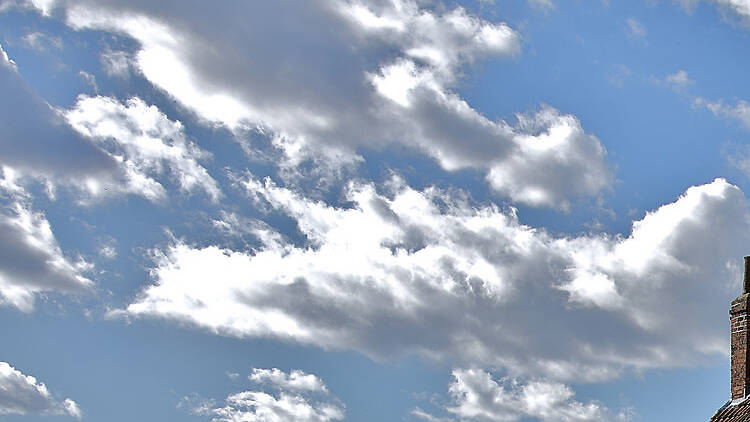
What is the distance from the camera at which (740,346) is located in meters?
21.3

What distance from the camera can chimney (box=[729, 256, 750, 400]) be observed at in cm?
2127

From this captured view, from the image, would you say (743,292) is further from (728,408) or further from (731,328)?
(728,408)

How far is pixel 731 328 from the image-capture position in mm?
21766

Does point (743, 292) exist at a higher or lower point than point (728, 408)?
higher

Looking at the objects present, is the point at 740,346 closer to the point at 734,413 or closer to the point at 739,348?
the point at 739,348

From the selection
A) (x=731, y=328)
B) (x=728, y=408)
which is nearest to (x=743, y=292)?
(x=731, y=328)

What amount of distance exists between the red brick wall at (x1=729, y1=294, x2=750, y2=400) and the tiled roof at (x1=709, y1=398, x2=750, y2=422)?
0.93 feet

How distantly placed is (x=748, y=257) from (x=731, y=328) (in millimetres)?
1844

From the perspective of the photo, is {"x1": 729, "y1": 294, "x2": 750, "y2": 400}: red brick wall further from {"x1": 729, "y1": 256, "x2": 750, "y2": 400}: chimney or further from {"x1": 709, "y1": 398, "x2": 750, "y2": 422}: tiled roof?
{"x1": 709, "y1": 398, "x2": 750, "y2": 422}: tiled roof

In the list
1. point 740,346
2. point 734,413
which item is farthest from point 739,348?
point 734,413

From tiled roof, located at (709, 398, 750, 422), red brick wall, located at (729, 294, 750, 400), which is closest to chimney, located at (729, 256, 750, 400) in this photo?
red brick wall, located at (729, 294, 750, 400)

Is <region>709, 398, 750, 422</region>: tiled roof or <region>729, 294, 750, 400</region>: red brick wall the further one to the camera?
<region>729, 294, 750, 400</region>: red brick wall

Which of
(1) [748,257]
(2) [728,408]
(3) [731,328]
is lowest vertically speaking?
(2) [728,408]

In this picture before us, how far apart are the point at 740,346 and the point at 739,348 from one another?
0.06 metres
